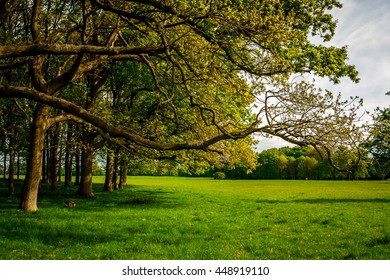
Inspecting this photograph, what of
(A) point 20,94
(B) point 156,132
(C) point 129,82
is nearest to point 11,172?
(C) point 129,82

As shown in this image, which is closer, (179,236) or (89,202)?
(179,236)

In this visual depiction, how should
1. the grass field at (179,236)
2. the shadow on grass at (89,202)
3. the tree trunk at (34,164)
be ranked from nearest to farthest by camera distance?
the grass field at (179,236) → the tree trunk at (34,164) → the shadow on grass at (89,202)

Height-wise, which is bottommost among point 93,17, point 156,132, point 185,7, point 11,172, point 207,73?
point 11,172

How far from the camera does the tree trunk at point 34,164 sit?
2100 cm

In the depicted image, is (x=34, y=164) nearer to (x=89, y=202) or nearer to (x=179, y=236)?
(x=89, y=202)

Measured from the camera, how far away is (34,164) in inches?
837

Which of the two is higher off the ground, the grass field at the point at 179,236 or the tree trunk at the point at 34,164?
the tree trunk at the point at 34,164

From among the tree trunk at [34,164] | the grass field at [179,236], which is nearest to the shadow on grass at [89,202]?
the tree trunk at [34,164]

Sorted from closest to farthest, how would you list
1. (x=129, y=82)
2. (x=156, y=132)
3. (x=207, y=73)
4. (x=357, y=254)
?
(x=357, y=254), (x=207, y=73), (x=156, y=132), (x=129, y=82)

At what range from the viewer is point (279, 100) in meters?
12.0

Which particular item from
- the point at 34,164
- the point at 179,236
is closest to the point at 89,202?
the point at 34,164

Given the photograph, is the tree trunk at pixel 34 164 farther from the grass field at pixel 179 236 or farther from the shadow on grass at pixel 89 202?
the shadow on grass at pixel 89 202

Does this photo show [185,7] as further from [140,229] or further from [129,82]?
[129,82]

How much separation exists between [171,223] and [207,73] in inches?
333
